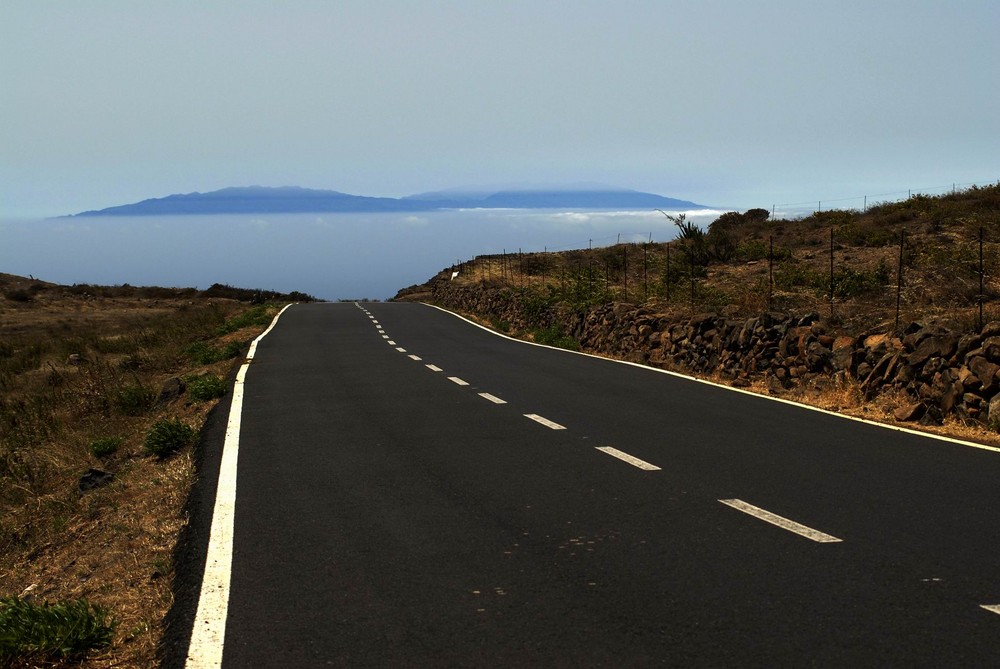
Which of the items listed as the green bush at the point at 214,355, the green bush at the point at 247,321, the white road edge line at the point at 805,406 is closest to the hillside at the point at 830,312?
the white road edge line at the point at 805,406

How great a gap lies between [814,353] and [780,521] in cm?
826

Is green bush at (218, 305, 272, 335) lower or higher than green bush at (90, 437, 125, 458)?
higher

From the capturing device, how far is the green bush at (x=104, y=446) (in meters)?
12.1

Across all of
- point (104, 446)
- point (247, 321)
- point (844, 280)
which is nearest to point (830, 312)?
point (844, 280)

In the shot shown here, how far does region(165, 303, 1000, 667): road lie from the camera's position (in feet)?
14.1

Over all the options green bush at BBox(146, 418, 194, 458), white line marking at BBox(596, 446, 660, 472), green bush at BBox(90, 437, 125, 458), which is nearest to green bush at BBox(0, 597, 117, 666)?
white line marking at BBox(596, 446, 660, 472)

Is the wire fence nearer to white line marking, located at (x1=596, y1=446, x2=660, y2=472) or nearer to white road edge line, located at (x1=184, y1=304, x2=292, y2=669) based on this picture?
white line marking, located at (x1=596, y1=446, x2=660, y2=472)

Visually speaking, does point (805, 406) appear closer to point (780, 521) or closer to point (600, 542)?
point (780, 521)

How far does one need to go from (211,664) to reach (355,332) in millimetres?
25043

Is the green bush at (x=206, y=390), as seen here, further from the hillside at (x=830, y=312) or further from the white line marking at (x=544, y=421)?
the hillside at (x=830, y=312)

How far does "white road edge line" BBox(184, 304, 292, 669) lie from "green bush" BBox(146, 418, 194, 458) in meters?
1.36

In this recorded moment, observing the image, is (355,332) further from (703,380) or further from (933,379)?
(933,379)

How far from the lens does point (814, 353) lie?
45.8 ft

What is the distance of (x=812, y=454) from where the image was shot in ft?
29.0
